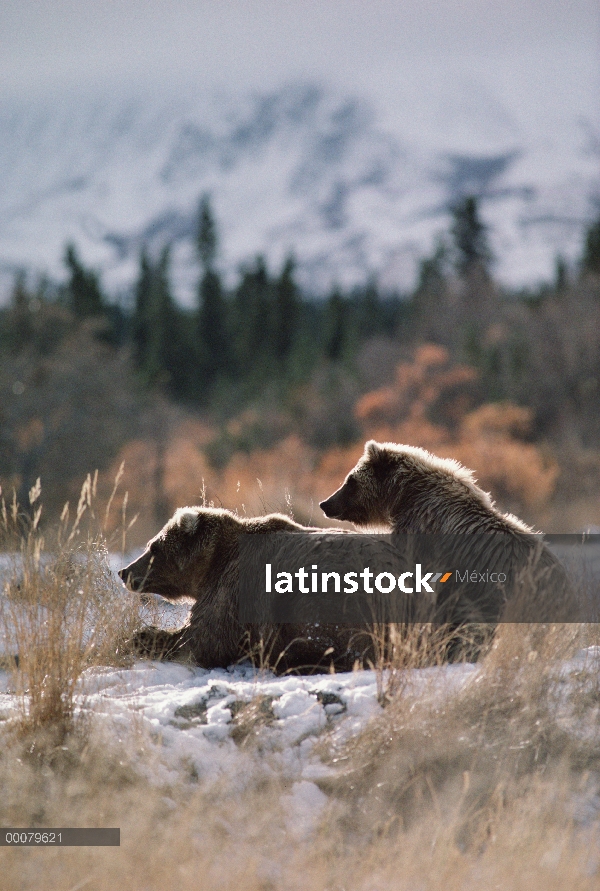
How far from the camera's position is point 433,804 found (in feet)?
14.1

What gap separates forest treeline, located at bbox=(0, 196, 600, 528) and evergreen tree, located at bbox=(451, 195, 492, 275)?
0.08 metres

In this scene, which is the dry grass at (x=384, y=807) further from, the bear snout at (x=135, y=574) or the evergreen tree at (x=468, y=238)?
the evergreen tree at (x=468, y=238)

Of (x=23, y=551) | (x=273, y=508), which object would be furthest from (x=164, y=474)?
(x=23, y=551)

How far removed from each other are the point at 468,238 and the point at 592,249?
7126 millimetres

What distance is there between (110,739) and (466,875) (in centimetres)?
181

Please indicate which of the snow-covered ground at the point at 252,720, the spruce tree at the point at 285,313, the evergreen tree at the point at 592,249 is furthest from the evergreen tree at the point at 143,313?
the snow-covered ground at the point at 252,720

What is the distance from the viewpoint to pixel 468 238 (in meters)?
50.0

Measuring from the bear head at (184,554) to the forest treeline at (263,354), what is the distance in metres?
11.4

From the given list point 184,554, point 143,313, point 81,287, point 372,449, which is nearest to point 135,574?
point 184,554

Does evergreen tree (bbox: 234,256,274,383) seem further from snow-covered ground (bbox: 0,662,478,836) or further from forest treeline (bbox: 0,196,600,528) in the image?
snow-covered ground (bbox: 0,662,478,836)

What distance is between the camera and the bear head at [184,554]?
6.17 metres

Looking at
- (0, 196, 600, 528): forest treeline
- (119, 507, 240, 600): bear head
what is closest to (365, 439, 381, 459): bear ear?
(119, 507, 240, 600): bear head

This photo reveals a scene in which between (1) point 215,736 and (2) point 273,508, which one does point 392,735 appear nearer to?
(1) point 215,736

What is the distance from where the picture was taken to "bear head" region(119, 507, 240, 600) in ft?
20.2
